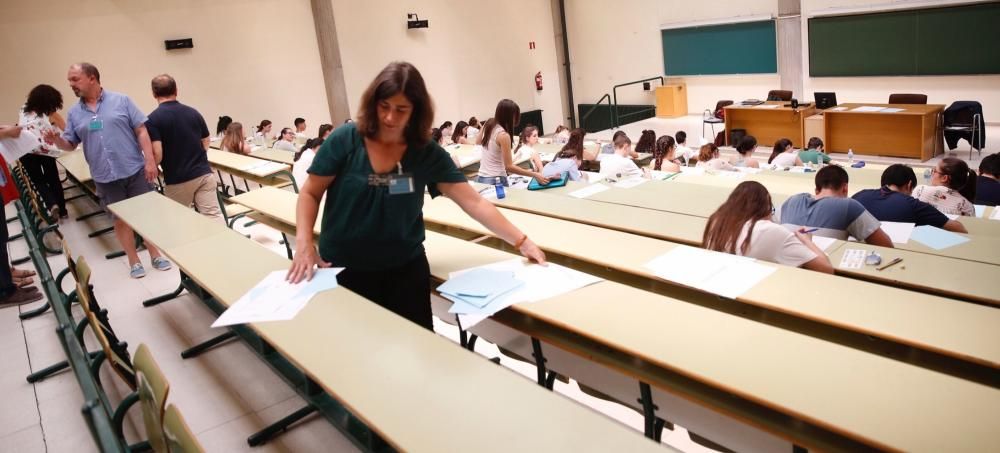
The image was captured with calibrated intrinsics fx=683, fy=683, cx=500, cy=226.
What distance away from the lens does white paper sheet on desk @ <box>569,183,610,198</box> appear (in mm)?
4910

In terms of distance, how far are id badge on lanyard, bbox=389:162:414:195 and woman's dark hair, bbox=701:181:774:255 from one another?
1.70m

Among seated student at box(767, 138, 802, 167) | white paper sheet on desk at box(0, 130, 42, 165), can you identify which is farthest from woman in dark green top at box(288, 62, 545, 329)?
seated student at box(767, 138, 802, 167)

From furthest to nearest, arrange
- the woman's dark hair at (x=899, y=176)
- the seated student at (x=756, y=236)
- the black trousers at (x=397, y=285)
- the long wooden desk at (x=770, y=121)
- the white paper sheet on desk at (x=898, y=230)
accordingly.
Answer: the long wooden desk at (x=770, y=121)
the woman's dark hair at (x=899, y=176)
the white paper sheet on desk at (x=898, y=230)
the seated student at (x=756, y=236)
the black trousers at (x=397, y=285)

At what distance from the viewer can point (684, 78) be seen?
13352 millimetres

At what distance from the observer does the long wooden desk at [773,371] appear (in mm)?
1581

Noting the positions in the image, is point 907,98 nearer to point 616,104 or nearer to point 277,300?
point 616,104

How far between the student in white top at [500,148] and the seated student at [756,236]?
6.95 ft

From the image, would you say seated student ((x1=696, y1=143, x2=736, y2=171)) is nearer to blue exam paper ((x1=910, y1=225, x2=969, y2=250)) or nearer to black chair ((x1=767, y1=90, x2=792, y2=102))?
blue exam paper ((x1=910, y1=225, x2=969, y2=250))

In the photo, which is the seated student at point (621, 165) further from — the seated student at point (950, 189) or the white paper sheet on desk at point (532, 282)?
the white paper sheet on desk at point (532, 282)

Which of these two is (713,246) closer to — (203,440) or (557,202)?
(557,202)

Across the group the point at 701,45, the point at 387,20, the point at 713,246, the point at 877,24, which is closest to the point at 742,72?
the point at 701,45

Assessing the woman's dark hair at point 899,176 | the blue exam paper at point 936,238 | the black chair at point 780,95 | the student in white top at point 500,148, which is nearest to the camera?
the blue exam paper at point 936,238

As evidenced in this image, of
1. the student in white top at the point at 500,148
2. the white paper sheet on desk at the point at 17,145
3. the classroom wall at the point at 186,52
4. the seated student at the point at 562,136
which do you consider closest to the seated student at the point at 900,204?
the student in white top at the point at 500,148

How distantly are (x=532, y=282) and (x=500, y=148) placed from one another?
10.7 ft
